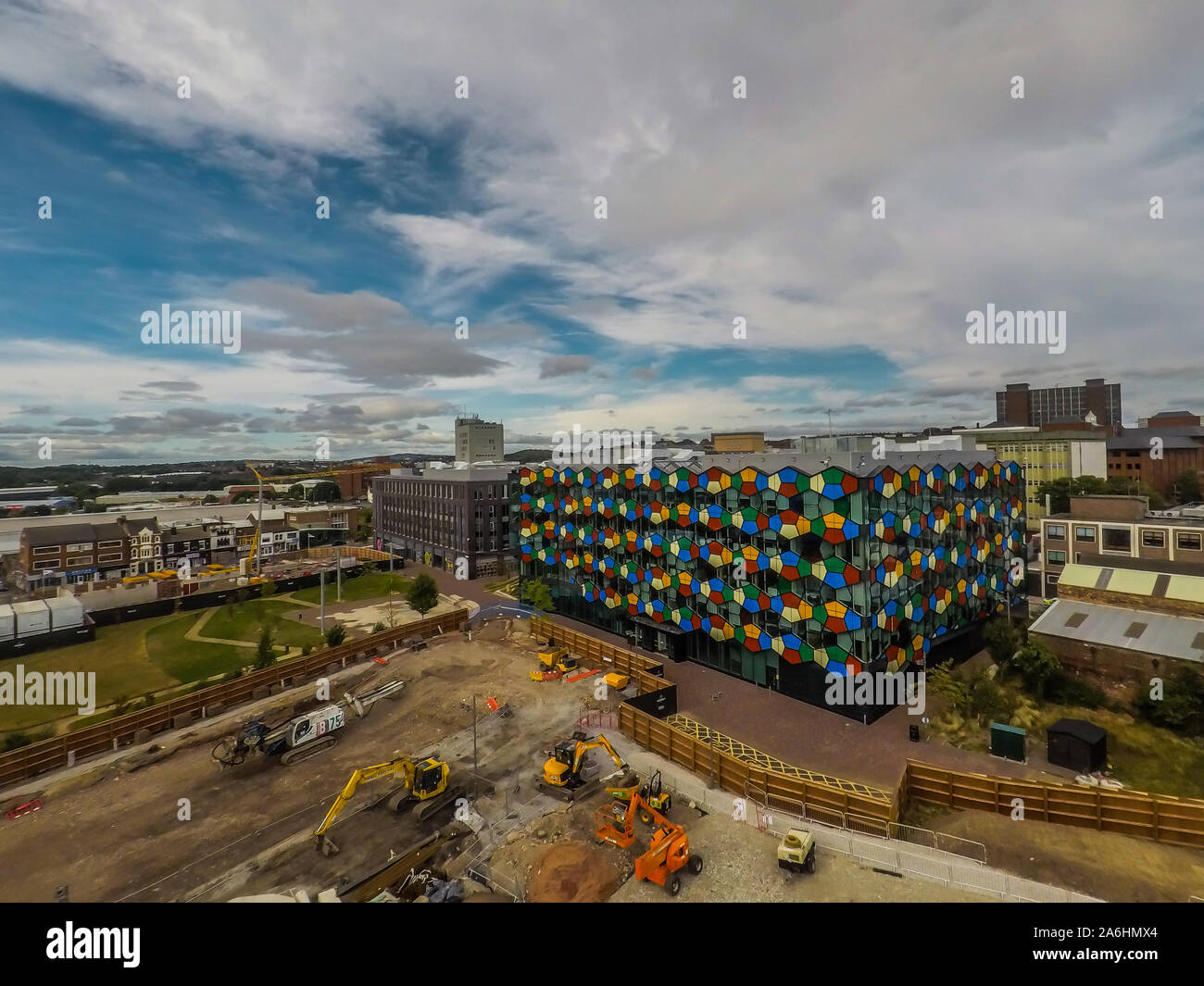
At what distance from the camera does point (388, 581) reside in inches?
3031

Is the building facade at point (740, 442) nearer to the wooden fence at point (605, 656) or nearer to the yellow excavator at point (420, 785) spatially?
the wooden fence at point (605, 656)

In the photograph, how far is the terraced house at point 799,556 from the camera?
33.1 metres

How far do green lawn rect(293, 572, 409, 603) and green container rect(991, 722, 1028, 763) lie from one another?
60.4m

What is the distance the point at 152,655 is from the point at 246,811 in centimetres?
3402

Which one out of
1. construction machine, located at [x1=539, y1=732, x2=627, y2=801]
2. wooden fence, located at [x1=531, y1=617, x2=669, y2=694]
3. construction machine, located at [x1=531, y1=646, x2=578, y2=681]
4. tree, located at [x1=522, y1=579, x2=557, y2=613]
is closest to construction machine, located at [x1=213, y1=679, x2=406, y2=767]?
construction machine, located at [x1=539, y1=732, x2=627, y2=801]

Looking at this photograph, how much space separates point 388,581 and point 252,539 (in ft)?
134

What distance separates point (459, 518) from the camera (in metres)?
81.1

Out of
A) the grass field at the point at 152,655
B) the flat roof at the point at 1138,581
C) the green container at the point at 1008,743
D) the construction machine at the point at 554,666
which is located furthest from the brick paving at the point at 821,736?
the grass field at the point at 152,655

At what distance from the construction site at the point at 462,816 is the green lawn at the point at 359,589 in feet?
115

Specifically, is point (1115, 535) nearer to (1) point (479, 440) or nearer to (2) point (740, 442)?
(2) point (740, 442)
